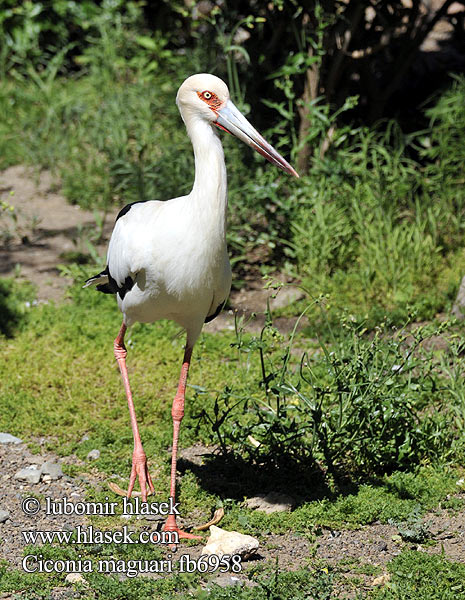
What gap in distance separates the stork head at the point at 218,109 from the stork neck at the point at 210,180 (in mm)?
76

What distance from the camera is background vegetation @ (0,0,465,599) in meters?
4.48

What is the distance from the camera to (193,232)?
4105 millimetres

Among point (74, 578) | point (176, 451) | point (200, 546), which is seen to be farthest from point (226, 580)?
point (176, 451)

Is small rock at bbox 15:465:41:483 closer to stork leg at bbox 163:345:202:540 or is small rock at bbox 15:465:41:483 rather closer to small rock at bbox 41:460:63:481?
small rock at bbox 41:460:63:481

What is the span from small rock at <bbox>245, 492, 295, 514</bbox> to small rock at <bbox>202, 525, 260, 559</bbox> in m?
0.41

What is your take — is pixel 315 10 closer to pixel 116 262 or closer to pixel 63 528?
pixel 116 262

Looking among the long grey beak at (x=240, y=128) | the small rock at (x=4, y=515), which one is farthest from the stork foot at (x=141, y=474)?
the long grey beak at (x=240, y=128)

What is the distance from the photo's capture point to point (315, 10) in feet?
22.6

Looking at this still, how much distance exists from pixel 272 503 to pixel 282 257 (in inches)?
124

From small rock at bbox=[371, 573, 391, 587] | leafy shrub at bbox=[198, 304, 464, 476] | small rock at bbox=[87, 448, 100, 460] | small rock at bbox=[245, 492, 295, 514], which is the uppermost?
leafy shrub at bbox=[198, 304, 464, 476]

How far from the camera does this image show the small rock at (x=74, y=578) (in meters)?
3.74

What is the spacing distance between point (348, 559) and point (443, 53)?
744 cm

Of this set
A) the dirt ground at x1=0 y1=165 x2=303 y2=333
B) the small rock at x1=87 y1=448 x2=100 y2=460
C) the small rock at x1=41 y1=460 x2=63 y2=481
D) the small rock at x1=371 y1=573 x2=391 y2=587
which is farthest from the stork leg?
the dirt ground at x1=0 y1=165 x2=303 y2=333

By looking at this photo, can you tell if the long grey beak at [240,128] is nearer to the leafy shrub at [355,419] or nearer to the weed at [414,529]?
the leafy shrub at [355,419]
